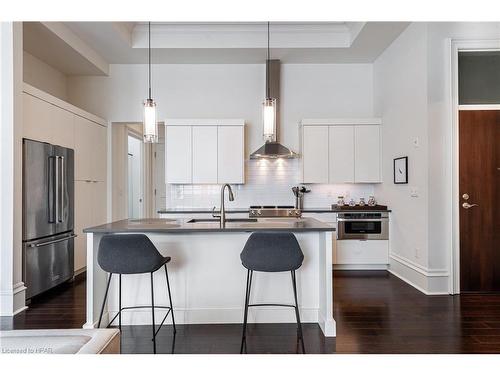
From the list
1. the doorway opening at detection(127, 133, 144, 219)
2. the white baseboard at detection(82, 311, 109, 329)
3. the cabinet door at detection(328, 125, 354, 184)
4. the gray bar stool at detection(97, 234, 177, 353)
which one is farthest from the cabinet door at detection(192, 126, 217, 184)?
the gray bar stool at detection(97, 234, 177, 353)

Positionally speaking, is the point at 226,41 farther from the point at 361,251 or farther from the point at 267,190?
the point at 361,251

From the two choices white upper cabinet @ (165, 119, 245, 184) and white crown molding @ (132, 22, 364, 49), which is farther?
white upper cabinet @ (165, 119, 245, 184)

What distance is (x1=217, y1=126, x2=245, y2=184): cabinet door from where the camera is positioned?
528 centimetres

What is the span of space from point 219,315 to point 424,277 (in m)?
2.41

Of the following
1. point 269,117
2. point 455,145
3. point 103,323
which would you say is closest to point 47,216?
point 103,323

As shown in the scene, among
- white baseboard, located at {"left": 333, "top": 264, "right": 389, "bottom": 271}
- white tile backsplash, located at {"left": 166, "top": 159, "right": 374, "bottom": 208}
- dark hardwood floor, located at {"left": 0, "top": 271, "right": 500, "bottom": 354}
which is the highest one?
white tile backsplash, located at {"left": 166, "top": 159, "right": 374, "bottom": 208}

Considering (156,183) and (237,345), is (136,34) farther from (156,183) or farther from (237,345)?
(237,345)

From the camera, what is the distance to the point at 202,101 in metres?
5.63

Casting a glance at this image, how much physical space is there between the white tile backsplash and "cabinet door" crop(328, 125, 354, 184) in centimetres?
33

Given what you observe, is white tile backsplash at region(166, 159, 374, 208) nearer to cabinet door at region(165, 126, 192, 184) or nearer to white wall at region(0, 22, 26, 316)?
cabinet door at region(165, 126, 192, 184)

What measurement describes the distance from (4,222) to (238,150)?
120 inches

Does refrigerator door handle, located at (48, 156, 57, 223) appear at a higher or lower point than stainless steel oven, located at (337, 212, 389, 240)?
higher

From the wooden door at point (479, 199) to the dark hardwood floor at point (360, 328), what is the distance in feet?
0.98

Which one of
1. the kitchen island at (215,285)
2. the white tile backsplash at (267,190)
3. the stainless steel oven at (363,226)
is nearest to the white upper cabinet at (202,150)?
the white tile backsplash at (267,190)
